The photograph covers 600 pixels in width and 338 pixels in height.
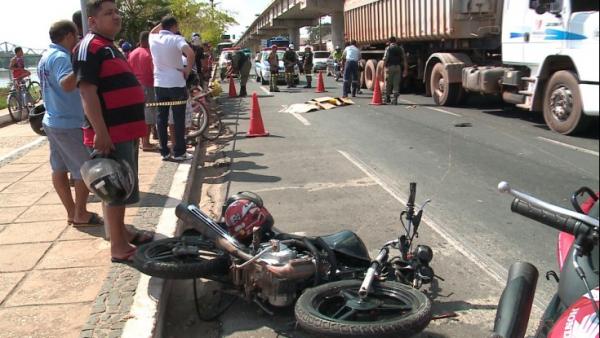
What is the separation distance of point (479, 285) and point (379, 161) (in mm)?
4314

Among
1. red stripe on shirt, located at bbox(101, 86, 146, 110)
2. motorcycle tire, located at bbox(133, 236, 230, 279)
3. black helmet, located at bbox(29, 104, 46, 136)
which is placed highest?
red stripe on shirt, located at bbox(101, 86, 146, 110)

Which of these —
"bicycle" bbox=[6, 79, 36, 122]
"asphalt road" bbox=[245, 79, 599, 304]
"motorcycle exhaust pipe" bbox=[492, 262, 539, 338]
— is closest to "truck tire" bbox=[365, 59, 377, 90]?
"asphalt road" bbox=[245, 79, 599, 304]

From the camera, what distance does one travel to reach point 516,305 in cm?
229

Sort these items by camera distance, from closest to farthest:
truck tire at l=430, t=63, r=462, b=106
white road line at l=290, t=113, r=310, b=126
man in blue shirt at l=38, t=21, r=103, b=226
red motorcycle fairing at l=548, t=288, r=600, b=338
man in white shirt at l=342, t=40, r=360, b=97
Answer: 1. red motorcycle fairing at l=548, t=288, r=600, b=338
2. man in blue shirt at l=38, t=21, r=103, b=226
3. white road line at l=290, t=113, r=310, b=126
4. truck tire at l=430, t=63, r=462, b=106
5. man in white shirt at l=342, t=40, r=360, b=97

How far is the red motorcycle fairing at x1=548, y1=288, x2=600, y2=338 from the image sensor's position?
5.34 ft

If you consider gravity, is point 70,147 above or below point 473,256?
above

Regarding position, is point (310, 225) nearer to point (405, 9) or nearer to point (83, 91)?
point (83, 91)

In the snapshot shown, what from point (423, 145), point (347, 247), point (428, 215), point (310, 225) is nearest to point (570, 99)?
point (423, 145)

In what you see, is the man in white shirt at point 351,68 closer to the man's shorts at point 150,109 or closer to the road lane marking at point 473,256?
the man's shorts at point 150,109

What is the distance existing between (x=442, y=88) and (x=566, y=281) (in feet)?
45.2

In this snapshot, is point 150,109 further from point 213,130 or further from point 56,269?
point 56,269

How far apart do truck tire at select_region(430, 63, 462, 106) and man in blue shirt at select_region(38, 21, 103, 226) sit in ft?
36.9

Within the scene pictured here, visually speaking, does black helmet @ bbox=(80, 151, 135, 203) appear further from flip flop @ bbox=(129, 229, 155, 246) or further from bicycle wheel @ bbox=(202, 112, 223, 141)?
bicycle wheel @ bbox=(202, 112, 223, 141)

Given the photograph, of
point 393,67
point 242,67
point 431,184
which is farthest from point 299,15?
point 431,184
